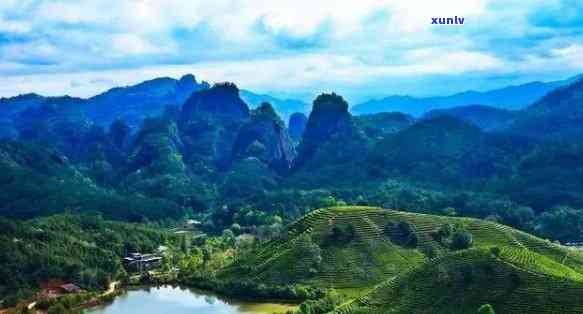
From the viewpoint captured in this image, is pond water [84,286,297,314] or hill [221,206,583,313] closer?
hill [221,206,583,313]

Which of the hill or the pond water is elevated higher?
the hill

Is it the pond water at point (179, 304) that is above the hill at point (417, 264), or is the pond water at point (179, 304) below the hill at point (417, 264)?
below

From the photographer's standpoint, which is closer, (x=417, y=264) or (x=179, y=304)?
(x=179, y=304)

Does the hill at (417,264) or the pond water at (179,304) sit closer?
the hill at (417,264)

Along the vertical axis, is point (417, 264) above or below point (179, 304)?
above

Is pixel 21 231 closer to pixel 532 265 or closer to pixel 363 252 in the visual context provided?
pixel 363 252
